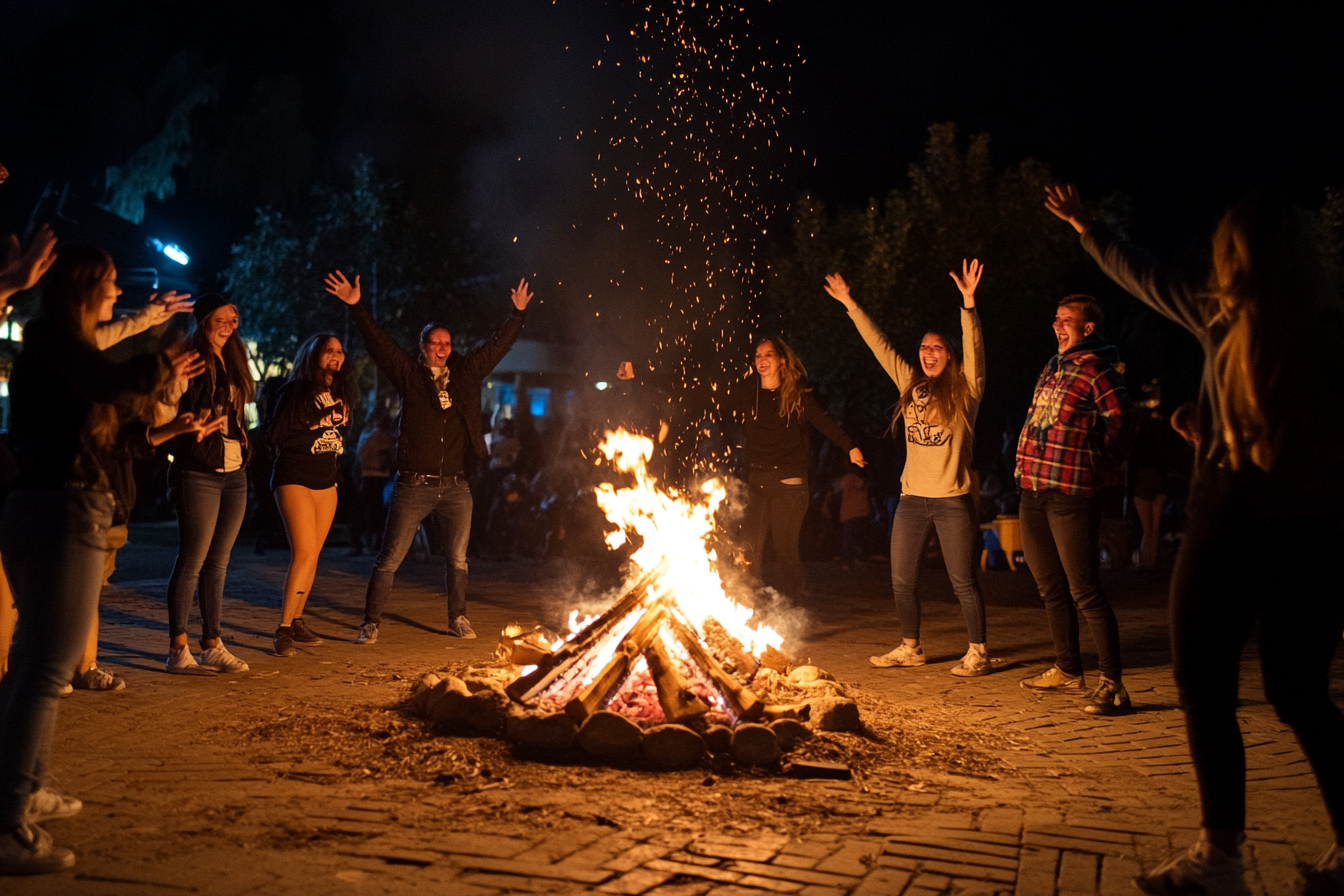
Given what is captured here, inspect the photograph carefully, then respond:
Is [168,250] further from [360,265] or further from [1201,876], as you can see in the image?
[1201,876]

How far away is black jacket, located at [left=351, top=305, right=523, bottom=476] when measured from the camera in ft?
24.4

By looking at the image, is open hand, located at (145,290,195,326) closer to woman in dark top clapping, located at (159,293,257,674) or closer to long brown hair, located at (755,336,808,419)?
woman in dark top clapping, located at (159,293,257,674)

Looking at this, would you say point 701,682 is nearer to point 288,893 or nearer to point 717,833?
point 717,833

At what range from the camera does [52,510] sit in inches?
135

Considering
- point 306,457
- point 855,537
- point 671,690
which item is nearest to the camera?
point 671,690

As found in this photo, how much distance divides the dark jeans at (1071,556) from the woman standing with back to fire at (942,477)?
28.8 inches

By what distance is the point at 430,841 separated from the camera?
3494 millimetres

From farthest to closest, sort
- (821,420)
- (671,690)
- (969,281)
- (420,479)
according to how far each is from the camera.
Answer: (821,420) → (420,479) → (969,281) → (671,690)

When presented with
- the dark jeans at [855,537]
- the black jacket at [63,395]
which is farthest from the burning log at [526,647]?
the dark jeans at [855,537]

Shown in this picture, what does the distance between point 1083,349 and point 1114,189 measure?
2433 cm

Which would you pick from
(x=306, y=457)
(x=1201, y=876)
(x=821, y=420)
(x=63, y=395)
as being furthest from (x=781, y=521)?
(x=63, y=395)

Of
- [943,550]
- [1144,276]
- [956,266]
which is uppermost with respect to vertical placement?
[956,266]

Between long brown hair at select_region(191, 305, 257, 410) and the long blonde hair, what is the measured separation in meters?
5.19

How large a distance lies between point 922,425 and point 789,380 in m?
1.46
